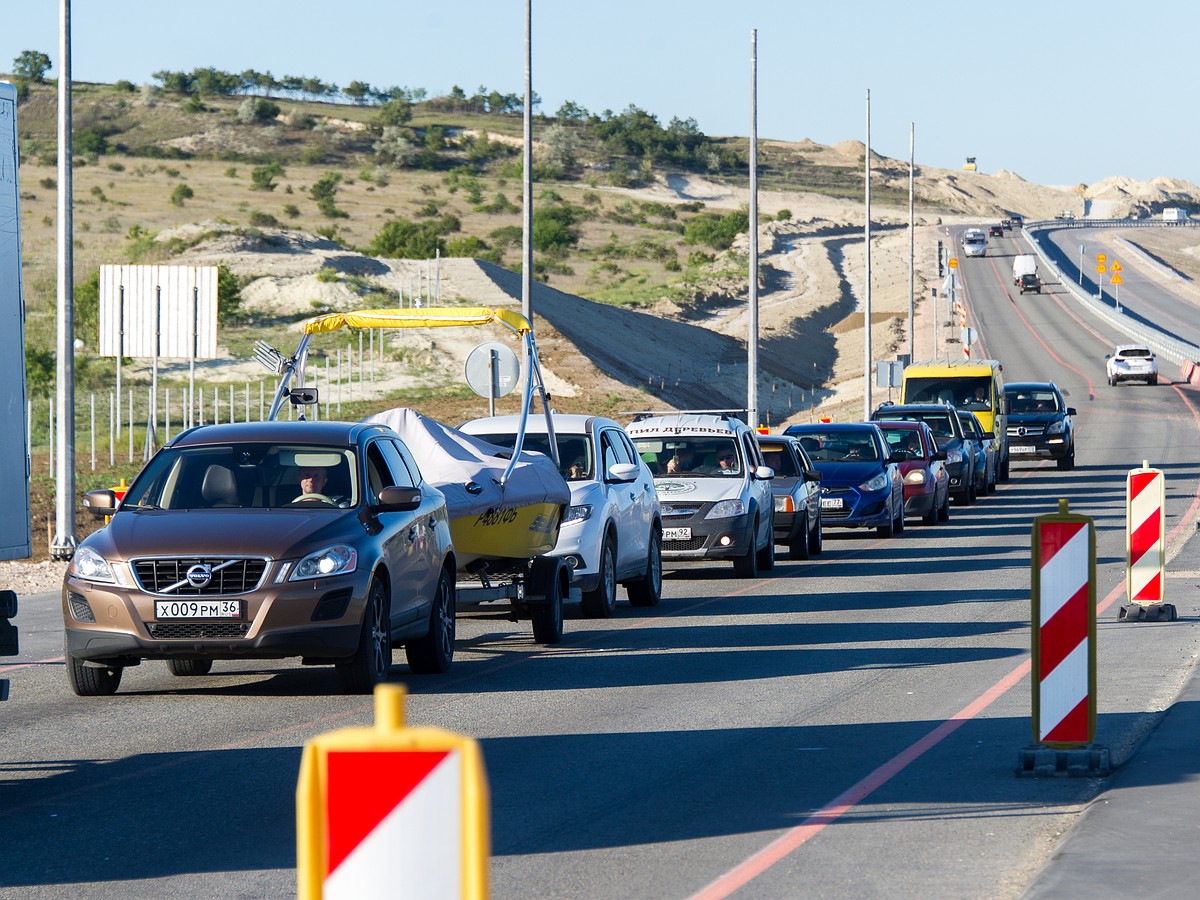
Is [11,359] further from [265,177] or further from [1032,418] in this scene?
[265,177]

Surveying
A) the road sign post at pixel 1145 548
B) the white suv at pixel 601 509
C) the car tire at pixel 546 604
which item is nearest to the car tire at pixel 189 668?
the car tire at pixel 546 604

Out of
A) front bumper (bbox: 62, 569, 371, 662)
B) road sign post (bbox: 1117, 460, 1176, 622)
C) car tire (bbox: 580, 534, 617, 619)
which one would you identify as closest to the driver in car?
front bumper (bbox: 62, 569, 371, 662)

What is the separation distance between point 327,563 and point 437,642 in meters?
1.79

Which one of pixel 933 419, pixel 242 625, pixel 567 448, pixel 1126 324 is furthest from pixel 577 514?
pixel 1126 324

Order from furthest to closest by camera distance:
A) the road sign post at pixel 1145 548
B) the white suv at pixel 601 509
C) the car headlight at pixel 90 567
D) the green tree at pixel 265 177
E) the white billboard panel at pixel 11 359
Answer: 1. the green tree at pixel 265 177
2. the white suv at pixel 601 509
3. the road sign post at pixel 1145 548
4. the car headlight at pixel 90 567
5. the white billboard panel at pixel 11 359

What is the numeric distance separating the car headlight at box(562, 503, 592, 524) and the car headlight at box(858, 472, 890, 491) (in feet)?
36.3

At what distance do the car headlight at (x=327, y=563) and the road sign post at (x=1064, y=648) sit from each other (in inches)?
178

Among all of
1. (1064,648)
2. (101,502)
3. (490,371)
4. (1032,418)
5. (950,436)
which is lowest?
(1064,648)

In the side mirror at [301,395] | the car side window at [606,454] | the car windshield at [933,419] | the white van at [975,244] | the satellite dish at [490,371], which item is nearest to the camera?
the side mirror at [301,395]

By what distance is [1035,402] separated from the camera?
4441 centimetres

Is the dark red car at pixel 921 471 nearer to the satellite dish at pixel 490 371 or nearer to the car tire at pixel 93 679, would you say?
the satellite dish at pixel 490 371

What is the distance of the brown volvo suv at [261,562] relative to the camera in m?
11.6

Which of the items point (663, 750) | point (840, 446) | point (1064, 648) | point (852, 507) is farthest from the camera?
point (840, 446)

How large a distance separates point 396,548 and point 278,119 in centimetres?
16647
